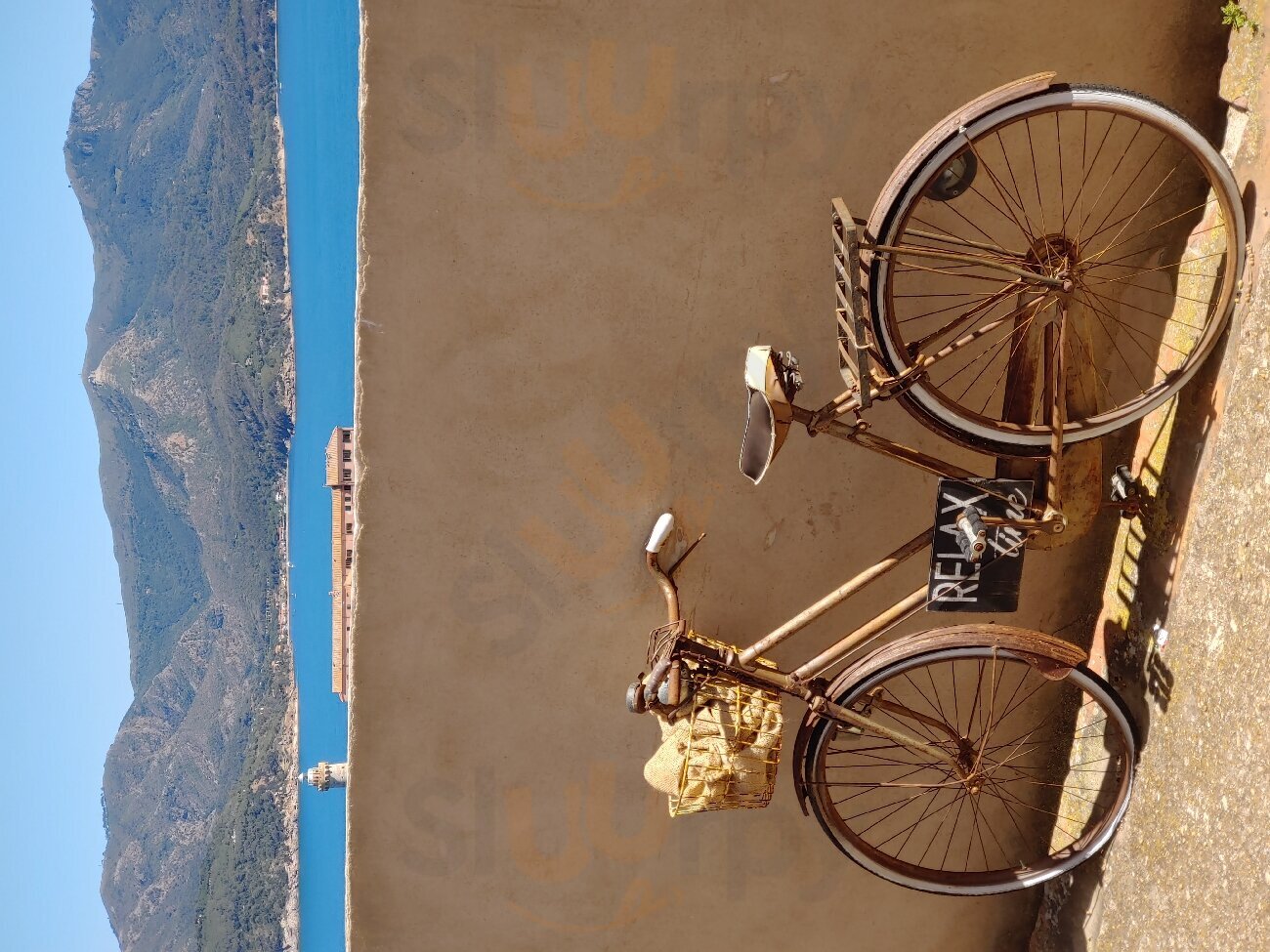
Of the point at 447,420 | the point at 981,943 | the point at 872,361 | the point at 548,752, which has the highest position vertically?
the point at 872,361

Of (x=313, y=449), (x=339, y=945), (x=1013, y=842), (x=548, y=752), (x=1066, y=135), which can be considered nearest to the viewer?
(x=1066, y=135)

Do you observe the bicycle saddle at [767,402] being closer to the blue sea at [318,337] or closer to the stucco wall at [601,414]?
the stucco wall at [601,414]

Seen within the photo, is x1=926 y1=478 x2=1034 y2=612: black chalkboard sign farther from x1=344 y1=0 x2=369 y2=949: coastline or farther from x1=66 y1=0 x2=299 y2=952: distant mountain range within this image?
x1=66 y1=0 x2=299 y2=952: distant mountain range

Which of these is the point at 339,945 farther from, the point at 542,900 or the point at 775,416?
the point at 775,416

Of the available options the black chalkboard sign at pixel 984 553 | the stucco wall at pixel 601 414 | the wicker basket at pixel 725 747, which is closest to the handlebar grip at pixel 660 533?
the stucco wall at pixel 601 414

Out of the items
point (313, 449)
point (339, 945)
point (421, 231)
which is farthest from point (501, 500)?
point (313, 449)

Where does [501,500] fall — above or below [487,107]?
below
